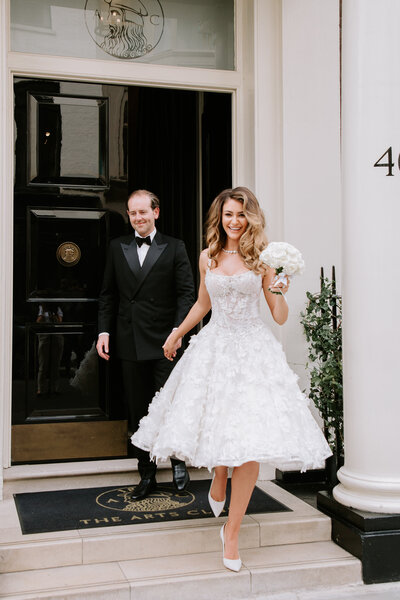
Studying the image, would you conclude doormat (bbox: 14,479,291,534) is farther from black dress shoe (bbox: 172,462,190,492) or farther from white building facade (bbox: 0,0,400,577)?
white building facade (bbox: 0,0,400,577)

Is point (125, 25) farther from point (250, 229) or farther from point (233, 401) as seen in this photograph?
point (233, 401)

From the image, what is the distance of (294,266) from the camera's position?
362cm

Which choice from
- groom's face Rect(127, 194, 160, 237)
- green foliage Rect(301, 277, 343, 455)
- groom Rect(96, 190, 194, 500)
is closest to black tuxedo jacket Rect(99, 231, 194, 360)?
groom Rect(96, 190, 194, 500)

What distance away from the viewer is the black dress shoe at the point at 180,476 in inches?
192

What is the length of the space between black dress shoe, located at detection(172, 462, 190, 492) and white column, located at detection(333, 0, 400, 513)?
46.3 inches

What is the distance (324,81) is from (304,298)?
5.51ft

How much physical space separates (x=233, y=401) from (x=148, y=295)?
1390mm

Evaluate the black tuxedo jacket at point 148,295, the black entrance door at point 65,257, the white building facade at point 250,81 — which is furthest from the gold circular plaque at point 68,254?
the black tuxedo jacket at point 148,295

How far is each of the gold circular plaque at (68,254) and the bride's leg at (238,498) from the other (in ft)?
7.98

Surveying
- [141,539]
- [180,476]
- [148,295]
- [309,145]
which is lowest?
[141,539]

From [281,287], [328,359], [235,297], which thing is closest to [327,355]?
[328,359]

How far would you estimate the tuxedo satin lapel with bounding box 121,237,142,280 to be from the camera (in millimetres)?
5008

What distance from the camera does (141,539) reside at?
13.2 ft

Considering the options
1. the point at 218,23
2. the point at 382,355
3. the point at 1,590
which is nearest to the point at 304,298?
the point at 382,355
